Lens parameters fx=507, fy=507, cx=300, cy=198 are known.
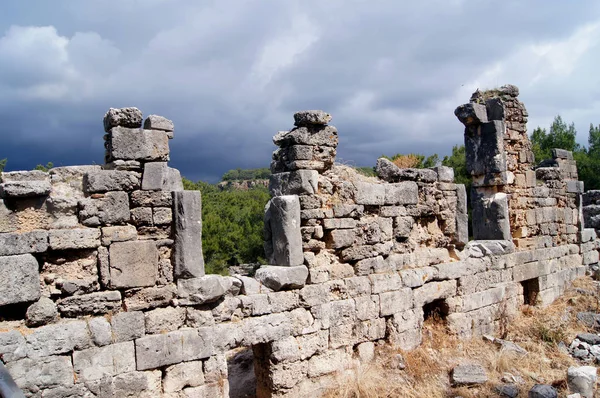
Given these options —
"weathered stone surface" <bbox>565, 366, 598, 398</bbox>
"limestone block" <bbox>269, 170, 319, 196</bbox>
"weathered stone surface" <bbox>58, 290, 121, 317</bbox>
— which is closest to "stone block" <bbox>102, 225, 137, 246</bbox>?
"weathered stone surface" <bbox>58, 290, 121, 317</bbox>

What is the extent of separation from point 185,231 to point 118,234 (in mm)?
697

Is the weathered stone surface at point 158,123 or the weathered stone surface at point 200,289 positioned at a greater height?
the weathered stone surface at point 158,123

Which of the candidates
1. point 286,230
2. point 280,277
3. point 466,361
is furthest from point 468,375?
point 286,230

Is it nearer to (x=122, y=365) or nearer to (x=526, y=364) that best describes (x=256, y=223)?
(x=526, y=364)

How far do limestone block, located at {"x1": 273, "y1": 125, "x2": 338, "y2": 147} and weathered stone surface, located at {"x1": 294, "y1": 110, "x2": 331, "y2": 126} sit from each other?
69 mm

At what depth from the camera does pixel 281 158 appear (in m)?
7.05

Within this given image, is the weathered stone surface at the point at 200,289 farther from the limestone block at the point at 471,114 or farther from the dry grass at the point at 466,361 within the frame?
the limestone block at the point at 471,114

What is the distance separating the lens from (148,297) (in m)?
5.40

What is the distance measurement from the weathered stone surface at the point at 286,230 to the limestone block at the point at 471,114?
550cm

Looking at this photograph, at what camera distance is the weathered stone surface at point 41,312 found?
4781mm

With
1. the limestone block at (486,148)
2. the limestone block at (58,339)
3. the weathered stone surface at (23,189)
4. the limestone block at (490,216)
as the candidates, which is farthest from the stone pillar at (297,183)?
the limestone block at (490,216)

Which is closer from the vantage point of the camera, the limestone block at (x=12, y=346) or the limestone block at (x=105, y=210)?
the limestone block at (x=12, y=346)

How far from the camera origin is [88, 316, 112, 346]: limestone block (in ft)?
16.4

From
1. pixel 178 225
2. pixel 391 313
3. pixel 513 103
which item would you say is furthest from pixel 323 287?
pixel 513 103
